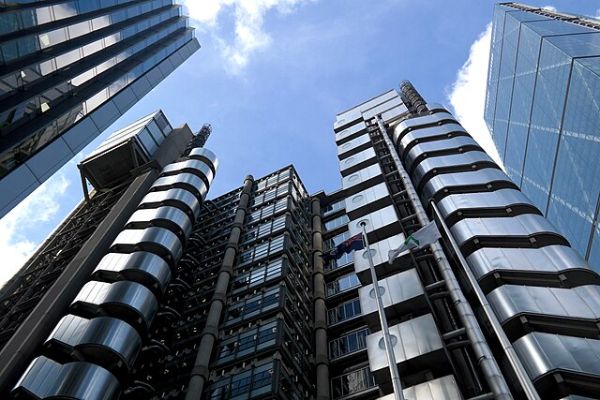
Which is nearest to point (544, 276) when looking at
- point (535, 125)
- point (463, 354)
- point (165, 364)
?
point (463, 354)

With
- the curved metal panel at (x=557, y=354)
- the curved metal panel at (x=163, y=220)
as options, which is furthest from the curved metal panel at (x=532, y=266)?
the curved metal panel at (x=163, y=220)

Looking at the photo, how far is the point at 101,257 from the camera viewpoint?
4531 cm

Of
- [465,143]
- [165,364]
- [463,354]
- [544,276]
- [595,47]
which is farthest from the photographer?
[595,47]

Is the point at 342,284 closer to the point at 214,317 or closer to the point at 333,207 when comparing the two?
the point at 214,317

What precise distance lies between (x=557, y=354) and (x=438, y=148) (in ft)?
85.8

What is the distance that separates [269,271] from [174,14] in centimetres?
4027

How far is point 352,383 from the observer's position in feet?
112

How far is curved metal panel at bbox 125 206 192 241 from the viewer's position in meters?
47.5

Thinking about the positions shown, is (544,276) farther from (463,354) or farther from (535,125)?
(535,125)

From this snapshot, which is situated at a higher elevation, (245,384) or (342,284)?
(342,284)

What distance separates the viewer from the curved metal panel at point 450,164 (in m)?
45.0

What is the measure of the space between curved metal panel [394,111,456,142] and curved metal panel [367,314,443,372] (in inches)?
1108

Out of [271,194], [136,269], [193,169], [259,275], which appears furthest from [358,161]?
[136,269]

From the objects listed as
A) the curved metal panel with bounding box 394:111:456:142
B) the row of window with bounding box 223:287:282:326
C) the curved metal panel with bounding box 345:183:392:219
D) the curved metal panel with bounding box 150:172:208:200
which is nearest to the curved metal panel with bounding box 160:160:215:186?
the curved metal panel with bounding box 150:172:208:200
